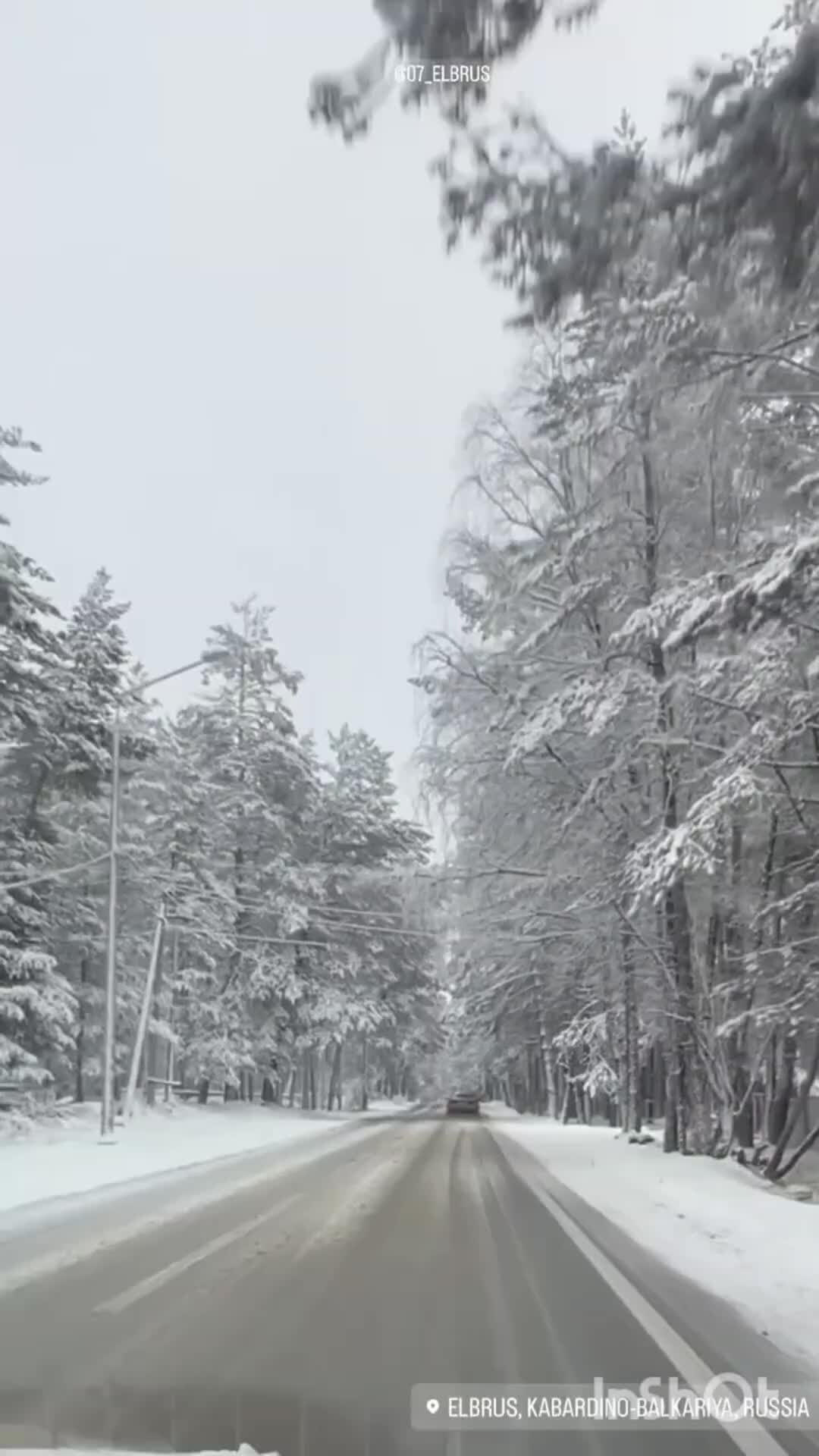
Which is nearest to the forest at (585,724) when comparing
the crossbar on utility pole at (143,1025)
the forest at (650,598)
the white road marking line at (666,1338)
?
the forest at (650,598)

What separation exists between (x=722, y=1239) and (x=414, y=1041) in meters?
49.3

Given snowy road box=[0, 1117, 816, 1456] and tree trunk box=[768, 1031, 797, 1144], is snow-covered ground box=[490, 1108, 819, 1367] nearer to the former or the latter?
snowy road box=[0, 1117, 816, 1456]

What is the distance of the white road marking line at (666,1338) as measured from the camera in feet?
16.5

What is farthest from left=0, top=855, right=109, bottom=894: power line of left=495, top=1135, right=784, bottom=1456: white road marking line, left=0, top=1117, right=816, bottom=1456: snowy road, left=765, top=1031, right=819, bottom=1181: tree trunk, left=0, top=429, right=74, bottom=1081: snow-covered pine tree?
left=495, top=1135, right=784, bottom=1456: white road marking line

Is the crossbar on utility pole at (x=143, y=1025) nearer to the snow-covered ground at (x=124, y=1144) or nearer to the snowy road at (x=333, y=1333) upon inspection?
the snow-covered ground at (x=124, y=1144)

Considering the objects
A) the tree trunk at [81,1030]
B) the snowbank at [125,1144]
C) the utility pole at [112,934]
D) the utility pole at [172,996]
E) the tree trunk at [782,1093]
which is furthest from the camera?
the utility pole at [172,996]

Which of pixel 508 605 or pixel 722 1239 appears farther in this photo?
pixel 508 605

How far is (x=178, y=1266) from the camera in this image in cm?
891

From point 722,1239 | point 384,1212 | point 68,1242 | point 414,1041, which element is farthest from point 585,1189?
point 414,1041

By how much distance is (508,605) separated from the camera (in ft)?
66.5

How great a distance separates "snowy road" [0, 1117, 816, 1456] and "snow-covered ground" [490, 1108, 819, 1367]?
0.29 metres

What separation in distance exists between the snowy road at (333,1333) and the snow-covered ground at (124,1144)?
4.61 metres

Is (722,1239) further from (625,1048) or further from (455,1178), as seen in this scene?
(625,1048)

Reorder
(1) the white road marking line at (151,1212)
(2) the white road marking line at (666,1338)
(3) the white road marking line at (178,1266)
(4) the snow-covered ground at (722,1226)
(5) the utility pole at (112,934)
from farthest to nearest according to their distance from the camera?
(5) the utility pole at (112,934) < (1) the white road marking line at (151,1212) < (4) the snow-covered ground at (722,1226) < (3) the white road marking line at (178,1266) < (2) the white road marking line at (666,1338)
